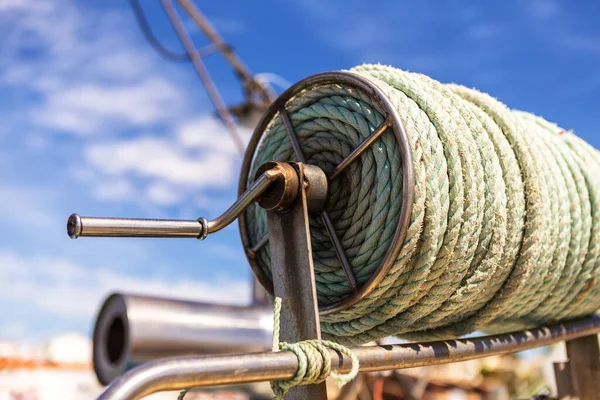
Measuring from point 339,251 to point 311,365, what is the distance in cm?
36

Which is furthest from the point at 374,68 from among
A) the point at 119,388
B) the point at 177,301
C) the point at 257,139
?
the point at 177,301

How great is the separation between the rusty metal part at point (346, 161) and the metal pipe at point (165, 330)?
1.01 meters

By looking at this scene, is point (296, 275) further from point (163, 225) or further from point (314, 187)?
point (163, 225)

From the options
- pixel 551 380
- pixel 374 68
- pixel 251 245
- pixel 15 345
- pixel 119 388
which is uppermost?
pixel 15 345

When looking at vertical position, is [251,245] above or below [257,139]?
below

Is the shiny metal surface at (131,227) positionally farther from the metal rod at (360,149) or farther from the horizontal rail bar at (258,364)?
the metal rod at (360,149)

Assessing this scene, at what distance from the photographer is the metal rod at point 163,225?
108cm

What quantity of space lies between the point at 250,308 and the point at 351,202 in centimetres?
288

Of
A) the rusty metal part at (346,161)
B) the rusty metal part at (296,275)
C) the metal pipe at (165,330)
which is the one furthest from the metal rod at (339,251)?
the metal pipe at (165,330)

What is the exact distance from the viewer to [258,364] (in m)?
1.07

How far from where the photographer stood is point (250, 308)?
4203 mm

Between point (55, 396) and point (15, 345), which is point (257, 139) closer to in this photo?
point (55, 396)

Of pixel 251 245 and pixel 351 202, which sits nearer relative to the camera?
pixel 351 202

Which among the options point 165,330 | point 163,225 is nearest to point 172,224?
point 163,225
